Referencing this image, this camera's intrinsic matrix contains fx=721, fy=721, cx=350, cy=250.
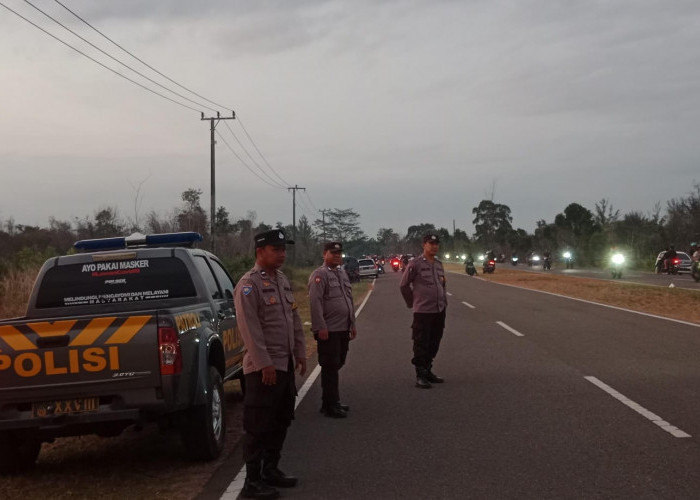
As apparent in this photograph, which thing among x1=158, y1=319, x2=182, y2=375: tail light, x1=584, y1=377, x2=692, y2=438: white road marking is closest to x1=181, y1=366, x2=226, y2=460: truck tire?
x1=158, y1=319, x2=182, y2=375: tail light

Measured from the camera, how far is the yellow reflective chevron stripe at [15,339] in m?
5.31

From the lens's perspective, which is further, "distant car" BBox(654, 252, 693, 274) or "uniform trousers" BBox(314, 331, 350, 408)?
"distant car" BBox(654, 252, 693, 274)

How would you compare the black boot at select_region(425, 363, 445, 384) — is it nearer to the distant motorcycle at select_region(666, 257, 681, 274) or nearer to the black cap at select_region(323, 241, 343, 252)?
the black cap at select_region(323, 241, 343, 252)

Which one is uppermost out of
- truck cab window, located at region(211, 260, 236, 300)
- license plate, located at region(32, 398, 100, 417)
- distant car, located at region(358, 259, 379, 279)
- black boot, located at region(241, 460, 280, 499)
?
truck cab window, located at region(211, 260, 236, 300)

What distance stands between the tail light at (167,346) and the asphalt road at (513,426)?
1.27m

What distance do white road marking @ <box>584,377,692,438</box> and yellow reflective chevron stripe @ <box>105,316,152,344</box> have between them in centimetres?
463

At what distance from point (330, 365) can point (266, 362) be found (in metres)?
2.75

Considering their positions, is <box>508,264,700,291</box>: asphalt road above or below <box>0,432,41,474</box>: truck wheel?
above

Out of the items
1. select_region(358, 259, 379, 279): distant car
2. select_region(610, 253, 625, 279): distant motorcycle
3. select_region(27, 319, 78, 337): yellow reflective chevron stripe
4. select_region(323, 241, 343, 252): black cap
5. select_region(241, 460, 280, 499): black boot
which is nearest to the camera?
select_region(241, 460, 280, 499): black boot

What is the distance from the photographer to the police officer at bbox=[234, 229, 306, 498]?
514 centimetres

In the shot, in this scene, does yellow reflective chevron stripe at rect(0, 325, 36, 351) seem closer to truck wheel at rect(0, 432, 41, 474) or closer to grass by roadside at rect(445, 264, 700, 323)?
truck wheel at rect(0, 432, 41, 474)

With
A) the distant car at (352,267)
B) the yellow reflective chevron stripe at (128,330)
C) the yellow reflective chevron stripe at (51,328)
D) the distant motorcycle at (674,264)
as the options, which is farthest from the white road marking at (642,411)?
the distant motorcycle at (674,264)

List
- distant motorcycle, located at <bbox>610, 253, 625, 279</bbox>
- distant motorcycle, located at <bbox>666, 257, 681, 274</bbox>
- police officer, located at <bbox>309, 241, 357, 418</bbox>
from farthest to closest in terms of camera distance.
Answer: distant motorcycle, located at <bbox>666, 257, 681, 274</bbox> < distant motorcycle, located at <bbox>610, 253, 625, 279</bbox> < police officer, located at <bbox>309, 241, 357, 418</bbox>

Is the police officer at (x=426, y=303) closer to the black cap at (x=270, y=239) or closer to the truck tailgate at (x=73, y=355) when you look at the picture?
the black cap at (x=270, y=239)
